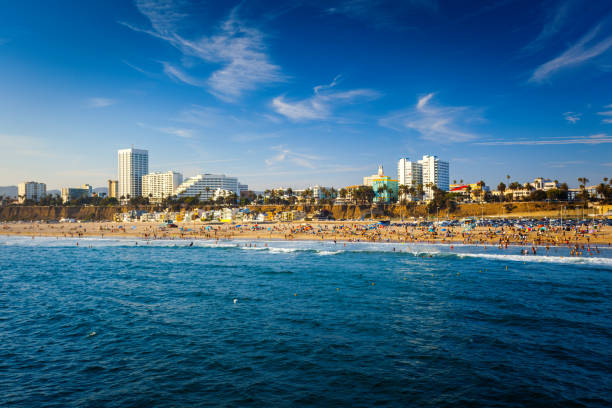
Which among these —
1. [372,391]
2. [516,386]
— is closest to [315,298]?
[372,391]

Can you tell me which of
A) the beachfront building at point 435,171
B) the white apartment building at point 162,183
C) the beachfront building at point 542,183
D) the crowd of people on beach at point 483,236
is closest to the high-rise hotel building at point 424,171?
the beachfront building at point 435,171

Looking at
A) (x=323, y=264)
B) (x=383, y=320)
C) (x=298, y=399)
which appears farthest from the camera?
(x=323, y=264)

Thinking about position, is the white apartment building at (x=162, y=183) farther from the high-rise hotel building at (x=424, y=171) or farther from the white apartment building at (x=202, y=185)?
the high-rise hotel building at (x=424, y=171)

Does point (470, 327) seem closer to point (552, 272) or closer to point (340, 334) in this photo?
point (340, 334)

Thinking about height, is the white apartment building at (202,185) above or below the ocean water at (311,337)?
above

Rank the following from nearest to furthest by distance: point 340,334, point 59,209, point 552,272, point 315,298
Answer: point 340,334 → point 315,298 → point 552,272 → point 59,209

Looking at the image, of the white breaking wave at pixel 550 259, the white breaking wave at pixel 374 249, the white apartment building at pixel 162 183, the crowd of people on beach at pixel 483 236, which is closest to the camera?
the white breaking wave at pixel 550 259
